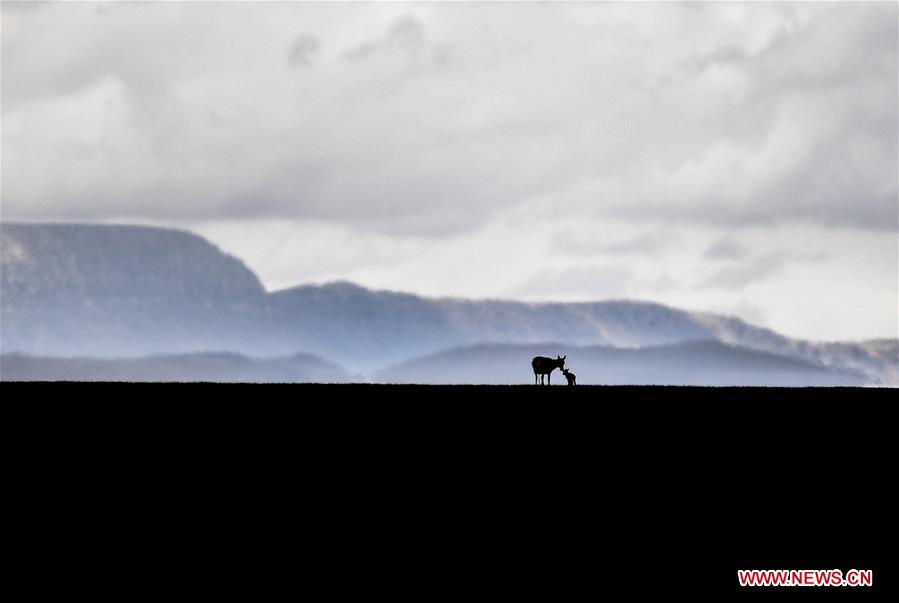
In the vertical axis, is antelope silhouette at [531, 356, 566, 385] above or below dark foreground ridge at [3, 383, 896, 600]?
above

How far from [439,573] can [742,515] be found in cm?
700

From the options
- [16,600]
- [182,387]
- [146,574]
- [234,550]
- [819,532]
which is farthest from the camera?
[182,387]

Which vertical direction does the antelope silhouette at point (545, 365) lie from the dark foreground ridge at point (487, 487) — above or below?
above

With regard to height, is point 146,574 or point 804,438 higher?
point 804,438

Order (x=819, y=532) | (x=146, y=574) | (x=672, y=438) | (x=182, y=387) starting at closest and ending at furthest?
1. (x=146, y=574)
2. (x=819, y=532)
3. (x=672, y=438)
4. (x=182, y=387)

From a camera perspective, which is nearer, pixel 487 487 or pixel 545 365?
pixel 487 487

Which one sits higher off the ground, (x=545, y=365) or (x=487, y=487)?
(x=545, y=365)

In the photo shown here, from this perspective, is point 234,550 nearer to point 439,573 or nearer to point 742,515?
point 439,573

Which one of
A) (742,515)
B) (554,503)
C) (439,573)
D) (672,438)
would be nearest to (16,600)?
(439,573)

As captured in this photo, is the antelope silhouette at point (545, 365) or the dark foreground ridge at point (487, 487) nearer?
the dark foreground ridge at point (487, 487)

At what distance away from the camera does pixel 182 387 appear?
6494cm

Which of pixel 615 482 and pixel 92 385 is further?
pixel 92 385

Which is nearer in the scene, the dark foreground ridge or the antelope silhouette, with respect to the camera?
the dark foreground ridge

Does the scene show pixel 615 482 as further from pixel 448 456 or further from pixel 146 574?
pixel 146 574
